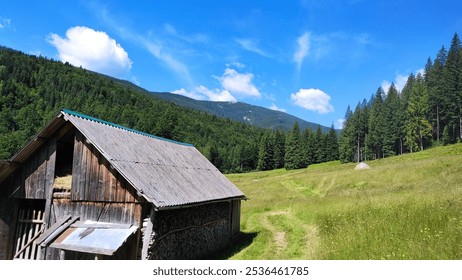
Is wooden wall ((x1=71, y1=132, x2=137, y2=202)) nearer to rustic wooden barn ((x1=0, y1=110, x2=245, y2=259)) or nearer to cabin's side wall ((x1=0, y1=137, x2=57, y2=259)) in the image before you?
rustic wooden barn ((x1=0, y1=110, x2=245, y2=259))

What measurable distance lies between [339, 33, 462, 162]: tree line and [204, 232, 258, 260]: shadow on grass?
6962cm

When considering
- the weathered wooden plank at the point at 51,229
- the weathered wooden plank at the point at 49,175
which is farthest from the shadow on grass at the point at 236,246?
the weathered wooden plank at the point at 49,175

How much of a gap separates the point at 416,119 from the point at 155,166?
79460 millimetres

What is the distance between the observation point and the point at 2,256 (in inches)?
560

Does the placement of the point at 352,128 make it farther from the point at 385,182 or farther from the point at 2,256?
the point at 2,256

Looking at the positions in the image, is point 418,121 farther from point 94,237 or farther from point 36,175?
point 94,237

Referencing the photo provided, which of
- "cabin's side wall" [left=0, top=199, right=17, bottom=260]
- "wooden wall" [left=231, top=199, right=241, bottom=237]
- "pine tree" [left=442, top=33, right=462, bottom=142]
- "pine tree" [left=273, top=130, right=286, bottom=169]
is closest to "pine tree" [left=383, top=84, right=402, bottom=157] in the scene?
"pine tree" [left=442, top=33, right=462, bottom=142]

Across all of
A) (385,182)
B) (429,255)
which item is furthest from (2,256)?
(385,182)

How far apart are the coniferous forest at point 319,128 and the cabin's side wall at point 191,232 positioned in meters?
70.8

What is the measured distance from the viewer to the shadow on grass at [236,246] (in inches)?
661

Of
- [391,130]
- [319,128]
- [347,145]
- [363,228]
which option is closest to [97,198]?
[363,228]

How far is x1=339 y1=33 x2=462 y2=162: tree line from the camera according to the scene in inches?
3025

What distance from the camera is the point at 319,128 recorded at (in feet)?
354

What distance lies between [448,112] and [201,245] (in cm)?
7922
